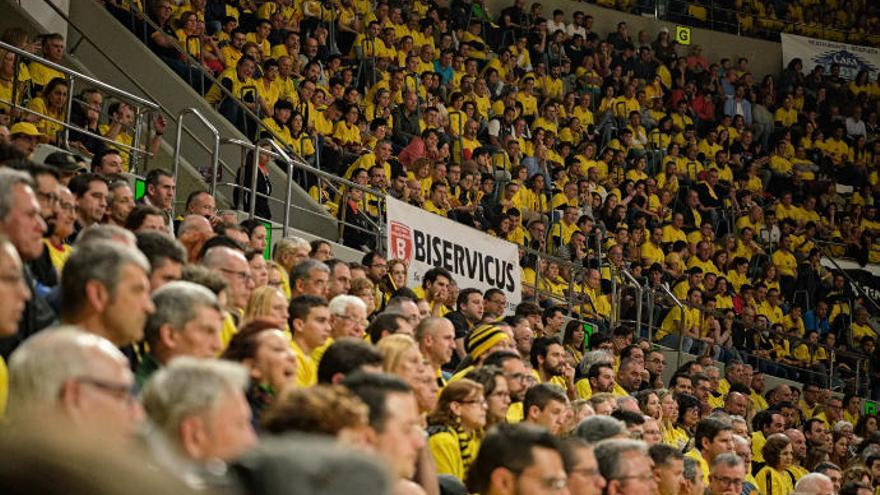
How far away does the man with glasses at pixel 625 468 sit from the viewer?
5.44 m

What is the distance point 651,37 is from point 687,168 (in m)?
3.58

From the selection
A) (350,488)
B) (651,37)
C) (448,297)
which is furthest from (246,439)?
(651,37)

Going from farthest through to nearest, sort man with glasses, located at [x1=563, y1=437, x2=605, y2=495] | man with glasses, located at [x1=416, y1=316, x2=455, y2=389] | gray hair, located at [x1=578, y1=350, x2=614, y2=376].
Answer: gray hair, located at [x1=578, y1=350, x2=614, y2=376] < man with glasses, located at [x1=416, y1=316, x2=455, y2=389] < man with glasses, located at [x1=563, y1=437, x2=605, y2=495]

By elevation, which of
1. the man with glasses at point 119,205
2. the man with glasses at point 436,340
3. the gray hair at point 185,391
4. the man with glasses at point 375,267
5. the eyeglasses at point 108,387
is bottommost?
the eyeglasses at point 108,387

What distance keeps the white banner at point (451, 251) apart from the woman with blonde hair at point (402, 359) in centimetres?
539

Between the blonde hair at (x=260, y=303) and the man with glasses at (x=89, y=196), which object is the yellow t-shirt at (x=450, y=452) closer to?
the blonde hair at (x=260, y=303)

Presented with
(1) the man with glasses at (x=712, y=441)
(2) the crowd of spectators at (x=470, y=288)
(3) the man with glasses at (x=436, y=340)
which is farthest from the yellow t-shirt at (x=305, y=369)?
(1) the man with glasses at (x=712, y=441)

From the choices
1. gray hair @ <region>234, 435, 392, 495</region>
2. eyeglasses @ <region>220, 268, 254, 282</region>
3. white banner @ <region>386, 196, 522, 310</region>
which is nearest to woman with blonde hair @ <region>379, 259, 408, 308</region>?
white banner @ <region>386, 196, 522, 310</region>

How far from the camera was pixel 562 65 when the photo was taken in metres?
18.3

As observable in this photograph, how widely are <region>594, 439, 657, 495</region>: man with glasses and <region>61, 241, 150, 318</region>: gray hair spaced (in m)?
2.24

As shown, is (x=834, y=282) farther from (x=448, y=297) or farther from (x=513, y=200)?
(x=448, y=297)

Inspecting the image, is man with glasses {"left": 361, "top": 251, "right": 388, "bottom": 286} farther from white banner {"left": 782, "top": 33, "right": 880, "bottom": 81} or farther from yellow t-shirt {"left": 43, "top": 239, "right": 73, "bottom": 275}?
white banner {"left": 782, "top": 33, "right": 880, "bottom": 81}

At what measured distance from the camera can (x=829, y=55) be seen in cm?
2148

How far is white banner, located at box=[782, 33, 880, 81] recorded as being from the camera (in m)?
21.4
